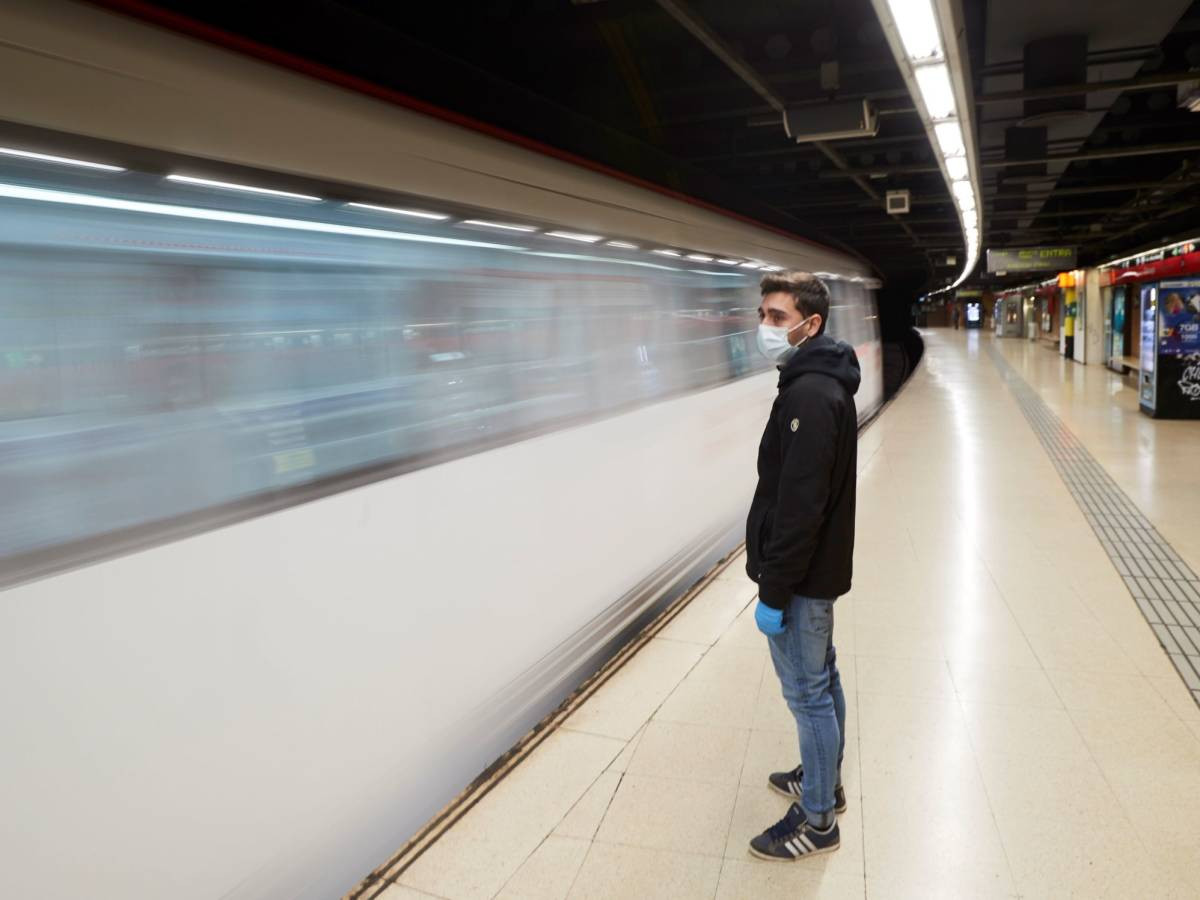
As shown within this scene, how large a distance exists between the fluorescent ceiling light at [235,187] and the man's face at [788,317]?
1.20 meters

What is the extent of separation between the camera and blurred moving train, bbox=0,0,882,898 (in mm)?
1505

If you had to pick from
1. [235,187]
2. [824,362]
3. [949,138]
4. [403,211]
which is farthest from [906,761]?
[949,138]

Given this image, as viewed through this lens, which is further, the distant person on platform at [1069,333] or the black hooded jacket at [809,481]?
the distant person on platform at [1069,333]

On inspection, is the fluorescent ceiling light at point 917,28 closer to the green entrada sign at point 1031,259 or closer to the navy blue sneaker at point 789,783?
the navy blue sneaker at point 789,783

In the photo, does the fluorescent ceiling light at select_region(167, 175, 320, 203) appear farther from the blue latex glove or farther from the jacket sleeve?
the blue latex glove

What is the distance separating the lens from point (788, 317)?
7.34 ft

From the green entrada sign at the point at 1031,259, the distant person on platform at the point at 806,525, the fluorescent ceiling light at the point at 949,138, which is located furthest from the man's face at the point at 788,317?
the green entrada sign at the point at 1031,259

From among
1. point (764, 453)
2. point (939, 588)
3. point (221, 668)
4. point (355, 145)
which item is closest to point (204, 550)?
point (221, 668)

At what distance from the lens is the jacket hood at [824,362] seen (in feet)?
7.04

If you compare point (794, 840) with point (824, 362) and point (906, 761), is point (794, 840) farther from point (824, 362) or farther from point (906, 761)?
point (824, 362)

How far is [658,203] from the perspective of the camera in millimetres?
4383

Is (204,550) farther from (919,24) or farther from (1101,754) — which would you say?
(919,24)

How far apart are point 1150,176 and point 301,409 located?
488 inches

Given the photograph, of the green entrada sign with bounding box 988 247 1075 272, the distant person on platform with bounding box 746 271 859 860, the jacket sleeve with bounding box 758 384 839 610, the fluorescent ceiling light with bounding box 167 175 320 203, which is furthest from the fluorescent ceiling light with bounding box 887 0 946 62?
the green entrada sign with bounding box 988 247 1075 272
